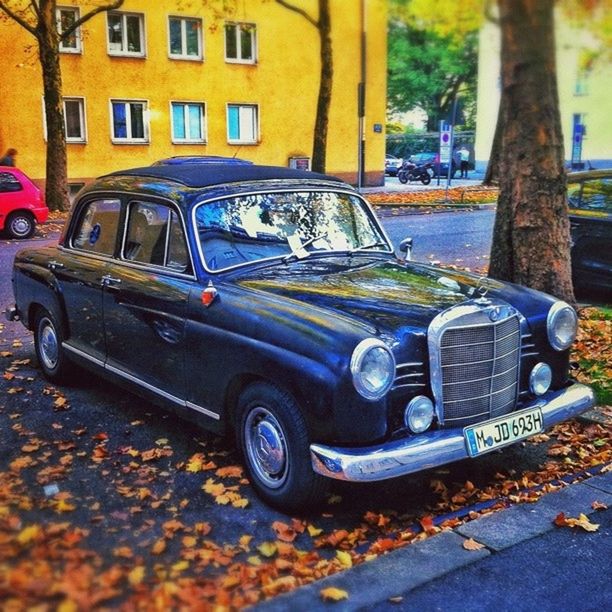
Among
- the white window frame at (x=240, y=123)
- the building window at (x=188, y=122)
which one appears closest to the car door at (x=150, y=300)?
the building window at (x=188, y=122)

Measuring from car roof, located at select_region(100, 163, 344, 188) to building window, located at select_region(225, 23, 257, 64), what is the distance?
21805mm

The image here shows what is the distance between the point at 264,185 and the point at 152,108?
70.2ft

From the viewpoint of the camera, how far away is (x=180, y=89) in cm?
2506

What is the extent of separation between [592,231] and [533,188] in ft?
8.13

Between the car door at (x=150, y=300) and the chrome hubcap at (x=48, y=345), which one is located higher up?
the car door at (x=150, y=300)

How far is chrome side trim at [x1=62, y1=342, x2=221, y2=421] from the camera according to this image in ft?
13.6

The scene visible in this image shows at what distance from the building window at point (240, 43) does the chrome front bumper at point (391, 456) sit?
2383 cm

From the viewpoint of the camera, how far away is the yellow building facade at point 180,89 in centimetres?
2281

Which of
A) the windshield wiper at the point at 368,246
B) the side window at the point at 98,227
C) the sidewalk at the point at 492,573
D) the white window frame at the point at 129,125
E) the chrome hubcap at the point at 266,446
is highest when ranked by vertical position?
the white window frame at the point at 129,125

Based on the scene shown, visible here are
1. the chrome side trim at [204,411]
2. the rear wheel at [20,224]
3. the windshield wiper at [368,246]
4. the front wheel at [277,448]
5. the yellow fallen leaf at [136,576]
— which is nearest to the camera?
the yellow fallen leaf at [136,576]

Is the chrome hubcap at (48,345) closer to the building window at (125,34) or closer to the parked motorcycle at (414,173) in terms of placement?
the building window at (125,34)

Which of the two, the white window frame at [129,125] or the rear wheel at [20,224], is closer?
the rear wheel at [20,224]

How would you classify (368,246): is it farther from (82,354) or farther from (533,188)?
(82,354)

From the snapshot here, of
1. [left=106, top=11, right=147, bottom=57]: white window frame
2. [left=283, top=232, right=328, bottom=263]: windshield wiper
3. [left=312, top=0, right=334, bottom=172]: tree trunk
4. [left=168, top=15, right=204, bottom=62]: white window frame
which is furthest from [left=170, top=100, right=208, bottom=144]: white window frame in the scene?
[left=283, top=232, right=328, bottom=263]: windshield wiper
